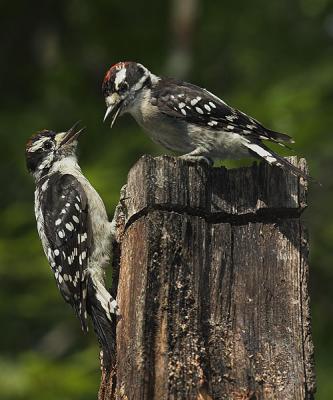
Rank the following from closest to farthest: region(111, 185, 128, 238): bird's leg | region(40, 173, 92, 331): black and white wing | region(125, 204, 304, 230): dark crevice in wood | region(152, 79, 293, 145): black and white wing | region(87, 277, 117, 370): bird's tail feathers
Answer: region(125, 204, 304, 230): dark crevice in wood < region(87, 277, 117, 370): bird's tail feathers < region(111, 185, 128, 238): bird's leg < region(152, 79, 293, 145): black and white wing < region(40, 173, 92, 331): black and white wing

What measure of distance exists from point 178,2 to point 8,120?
2700 mm

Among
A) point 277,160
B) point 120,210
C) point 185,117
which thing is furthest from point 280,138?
point 120,210

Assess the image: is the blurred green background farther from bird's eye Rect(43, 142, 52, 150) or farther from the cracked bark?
the cracked bark

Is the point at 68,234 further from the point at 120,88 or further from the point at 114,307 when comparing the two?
the point at 114,307

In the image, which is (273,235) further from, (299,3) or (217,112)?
(299,3)

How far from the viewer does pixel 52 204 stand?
21.7ft

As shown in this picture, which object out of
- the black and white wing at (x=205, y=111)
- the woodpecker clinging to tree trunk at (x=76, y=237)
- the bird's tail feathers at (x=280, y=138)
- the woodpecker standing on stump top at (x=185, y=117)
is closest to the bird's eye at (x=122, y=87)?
the woodpecker standing on stump top at (x=185, y=117)

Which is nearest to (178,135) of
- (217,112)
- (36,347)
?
(217,112)

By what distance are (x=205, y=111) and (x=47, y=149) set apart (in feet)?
5.29

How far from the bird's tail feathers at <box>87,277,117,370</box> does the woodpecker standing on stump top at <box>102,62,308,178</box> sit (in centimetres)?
101

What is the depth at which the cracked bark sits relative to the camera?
445cm

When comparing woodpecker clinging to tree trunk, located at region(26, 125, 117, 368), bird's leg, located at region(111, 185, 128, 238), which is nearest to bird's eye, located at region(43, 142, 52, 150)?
woodpecker clinging to tree trunk, located at region(26, 125, 117, 368)

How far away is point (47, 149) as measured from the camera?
740cm

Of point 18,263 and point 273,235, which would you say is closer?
point 273,235
